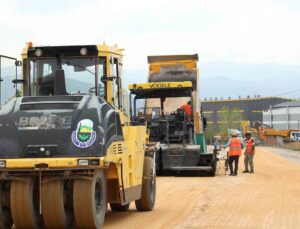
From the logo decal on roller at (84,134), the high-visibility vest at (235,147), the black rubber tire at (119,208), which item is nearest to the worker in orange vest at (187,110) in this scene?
the high-visibility vest at (235,147)

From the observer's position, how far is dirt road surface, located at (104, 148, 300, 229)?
9602 millimetres

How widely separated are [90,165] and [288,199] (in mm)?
6730

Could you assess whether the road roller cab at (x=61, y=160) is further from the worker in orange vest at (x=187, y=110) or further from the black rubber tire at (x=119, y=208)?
the worker in orange vest at (x=187, y=110)

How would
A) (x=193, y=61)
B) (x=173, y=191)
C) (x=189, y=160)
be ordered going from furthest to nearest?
(x=193, y=61) → (x=189, y=160) → (x=173, y=191)

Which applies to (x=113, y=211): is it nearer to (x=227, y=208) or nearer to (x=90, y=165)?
(x=227, y=208)

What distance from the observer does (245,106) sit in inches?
5571

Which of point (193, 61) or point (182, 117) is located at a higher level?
point (193, 61)

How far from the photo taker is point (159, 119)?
22.1 m

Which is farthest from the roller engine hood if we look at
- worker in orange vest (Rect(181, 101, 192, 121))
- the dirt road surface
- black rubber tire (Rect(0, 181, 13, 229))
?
worker in orange vest (Rect(181, 101, 192, 121))

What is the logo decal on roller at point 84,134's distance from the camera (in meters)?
8.12

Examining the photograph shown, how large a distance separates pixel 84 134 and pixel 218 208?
425cm

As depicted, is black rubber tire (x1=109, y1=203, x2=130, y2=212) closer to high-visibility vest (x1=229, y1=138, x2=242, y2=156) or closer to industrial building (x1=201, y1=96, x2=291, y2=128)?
high-visibility vest (x1=229, y1=138, x2=242, y2=156)

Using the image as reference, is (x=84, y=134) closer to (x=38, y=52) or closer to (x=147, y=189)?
(x=38, y=52)

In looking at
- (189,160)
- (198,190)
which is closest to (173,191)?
(198,190)
